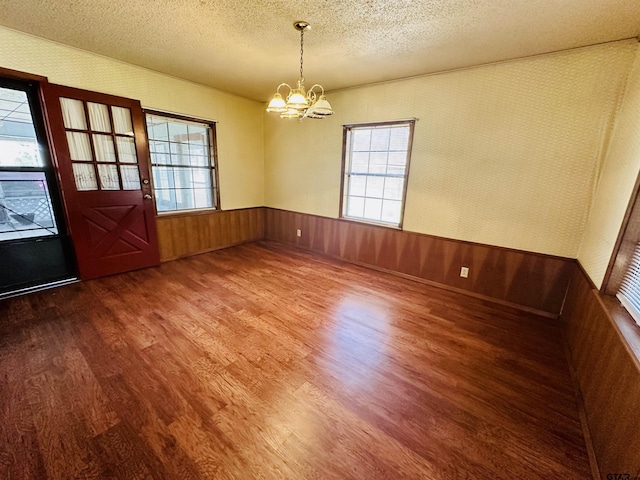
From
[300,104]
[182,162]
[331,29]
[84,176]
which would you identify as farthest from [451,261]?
[84,176]

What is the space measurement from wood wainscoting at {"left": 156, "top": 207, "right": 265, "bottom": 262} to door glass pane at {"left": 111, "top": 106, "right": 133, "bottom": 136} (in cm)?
113

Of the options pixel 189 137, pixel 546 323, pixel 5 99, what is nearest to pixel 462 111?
pixel 546 323

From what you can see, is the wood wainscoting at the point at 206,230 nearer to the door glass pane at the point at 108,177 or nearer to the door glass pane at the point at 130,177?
the door glass pane at the point at 130,177

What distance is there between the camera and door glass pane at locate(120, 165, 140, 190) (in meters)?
3.25

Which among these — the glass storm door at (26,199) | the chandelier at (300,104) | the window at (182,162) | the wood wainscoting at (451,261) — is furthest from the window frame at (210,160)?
the chandelier at (300,104)

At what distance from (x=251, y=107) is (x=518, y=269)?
4.52m

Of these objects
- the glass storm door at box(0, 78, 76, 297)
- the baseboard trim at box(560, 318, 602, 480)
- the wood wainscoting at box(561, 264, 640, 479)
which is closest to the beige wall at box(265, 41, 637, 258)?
the wood wainscoting at box(561, 264, 640, 479)

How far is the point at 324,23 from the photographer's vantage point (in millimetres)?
2107

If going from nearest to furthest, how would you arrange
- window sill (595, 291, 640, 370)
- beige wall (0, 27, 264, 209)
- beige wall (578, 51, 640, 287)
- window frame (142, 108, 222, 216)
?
1. window sill (595, 291, 640, 370)
2. beige wall (578, 51, 640, 287)
3. beige wall (0, 27, 264, 209)
4. window frame (142, 108, 222, 216)

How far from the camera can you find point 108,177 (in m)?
3.16

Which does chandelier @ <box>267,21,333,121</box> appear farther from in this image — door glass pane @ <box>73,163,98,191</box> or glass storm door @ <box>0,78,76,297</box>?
glass storm door @ <box>0,78,76,297</box>

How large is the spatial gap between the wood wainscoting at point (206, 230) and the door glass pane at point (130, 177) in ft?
1.69

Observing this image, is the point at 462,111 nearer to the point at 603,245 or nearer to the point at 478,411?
the point at 603,245

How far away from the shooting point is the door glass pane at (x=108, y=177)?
122 inches
